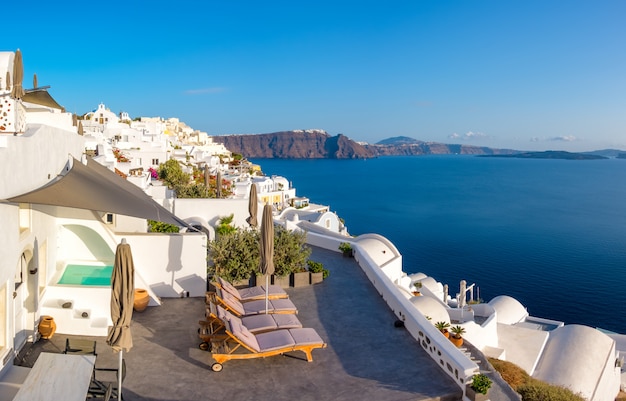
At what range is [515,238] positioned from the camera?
2751 inches

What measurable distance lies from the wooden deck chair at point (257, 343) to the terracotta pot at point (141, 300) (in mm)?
2894

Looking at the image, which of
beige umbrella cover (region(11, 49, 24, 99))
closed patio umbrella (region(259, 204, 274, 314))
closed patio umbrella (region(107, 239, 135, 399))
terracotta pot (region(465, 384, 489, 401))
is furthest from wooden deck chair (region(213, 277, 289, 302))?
beige umbrella cover (region(11, 49, 24, 99))

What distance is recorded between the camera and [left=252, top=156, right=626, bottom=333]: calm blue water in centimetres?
4612

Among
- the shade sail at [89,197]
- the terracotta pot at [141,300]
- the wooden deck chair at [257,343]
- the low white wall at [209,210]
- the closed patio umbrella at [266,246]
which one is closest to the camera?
the shade sail at [89,197]

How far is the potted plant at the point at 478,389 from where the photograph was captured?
283 inches

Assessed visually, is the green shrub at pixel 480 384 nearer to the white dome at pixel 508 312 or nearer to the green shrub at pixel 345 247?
the green shrub at pixel 345 247

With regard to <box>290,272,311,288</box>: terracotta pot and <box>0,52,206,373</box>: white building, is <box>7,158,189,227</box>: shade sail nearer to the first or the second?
<box>0,52,206,373</box>: white building

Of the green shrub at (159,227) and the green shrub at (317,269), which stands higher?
the green shrub at (159,227)

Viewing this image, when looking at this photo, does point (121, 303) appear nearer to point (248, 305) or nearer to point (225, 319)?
point (225, 319)

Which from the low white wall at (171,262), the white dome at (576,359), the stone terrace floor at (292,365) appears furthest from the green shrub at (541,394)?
the white dome at (576,359)

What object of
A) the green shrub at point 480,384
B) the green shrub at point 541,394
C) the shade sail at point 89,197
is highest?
the shade sail at point 89,197

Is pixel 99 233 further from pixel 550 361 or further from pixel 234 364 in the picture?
pixel 550 361

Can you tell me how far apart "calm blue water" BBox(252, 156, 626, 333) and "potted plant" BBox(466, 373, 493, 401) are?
38532mm

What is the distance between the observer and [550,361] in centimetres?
2244
